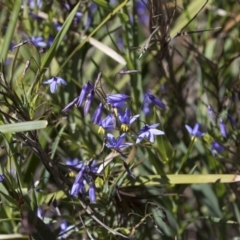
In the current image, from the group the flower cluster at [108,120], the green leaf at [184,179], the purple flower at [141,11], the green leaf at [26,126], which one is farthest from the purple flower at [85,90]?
the purple flower at [141,11]

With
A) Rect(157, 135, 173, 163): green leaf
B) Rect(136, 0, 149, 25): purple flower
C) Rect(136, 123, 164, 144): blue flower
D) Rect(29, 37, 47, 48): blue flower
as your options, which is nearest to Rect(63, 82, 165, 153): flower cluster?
Rect(136, 123, 164, 144): blue flower

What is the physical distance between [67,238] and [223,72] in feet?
1.49

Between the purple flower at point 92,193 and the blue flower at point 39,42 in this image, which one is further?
the blue flower at point 39,42

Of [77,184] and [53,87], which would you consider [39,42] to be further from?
[77,184]

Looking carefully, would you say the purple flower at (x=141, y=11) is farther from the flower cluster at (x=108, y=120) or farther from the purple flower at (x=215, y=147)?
the flower cluster at (x=108, y=120)

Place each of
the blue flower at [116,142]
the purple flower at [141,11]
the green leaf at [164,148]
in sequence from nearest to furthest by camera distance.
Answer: the blue flower at [116,142] → the green leaf at [164,148] → the purple flower at [141,11]

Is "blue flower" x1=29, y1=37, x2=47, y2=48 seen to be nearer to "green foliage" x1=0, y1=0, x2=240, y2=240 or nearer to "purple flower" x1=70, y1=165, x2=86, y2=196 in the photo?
"green foliage" x1=0, y1=0, x2=240, y2=240

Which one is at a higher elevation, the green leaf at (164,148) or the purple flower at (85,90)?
the purple flower at (85,90)

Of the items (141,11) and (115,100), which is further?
(141,11)

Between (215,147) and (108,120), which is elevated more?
(108,120)

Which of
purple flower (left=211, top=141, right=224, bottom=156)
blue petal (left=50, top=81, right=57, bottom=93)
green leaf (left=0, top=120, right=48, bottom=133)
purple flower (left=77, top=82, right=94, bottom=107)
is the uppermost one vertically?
green leaf (left=0, top=120, right=48, bottom=133)

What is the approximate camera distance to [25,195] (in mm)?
985

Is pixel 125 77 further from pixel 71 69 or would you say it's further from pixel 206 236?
pixel 206 236

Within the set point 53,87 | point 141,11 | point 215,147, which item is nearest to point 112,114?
point 53,87
